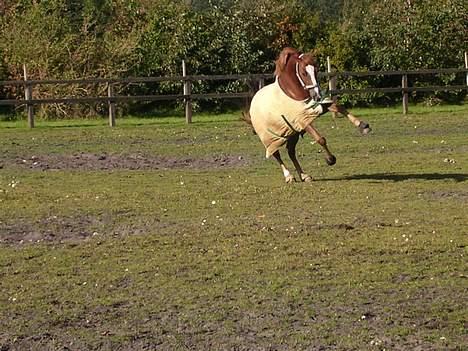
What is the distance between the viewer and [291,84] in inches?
546

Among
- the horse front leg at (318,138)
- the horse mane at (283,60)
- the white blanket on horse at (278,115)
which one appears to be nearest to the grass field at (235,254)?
the horse front leg at (318,138)

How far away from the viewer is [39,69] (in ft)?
106

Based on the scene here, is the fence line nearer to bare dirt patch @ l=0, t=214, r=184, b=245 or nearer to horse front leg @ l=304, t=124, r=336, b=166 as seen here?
horse front leg @ l=304, t=124, r=336, b=166

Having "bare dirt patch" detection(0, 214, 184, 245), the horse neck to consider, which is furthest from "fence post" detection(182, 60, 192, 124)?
"bare dirt patch" detection(0, 214, 184, 245)

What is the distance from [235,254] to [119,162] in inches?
361

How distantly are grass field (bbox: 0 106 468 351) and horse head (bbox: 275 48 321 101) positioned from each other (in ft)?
4.21

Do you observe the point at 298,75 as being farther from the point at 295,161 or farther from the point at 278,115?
the point at 295,161

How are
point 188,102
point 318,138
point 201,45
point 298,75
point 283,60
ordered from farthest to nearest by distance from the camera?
point 201,45, point 188,102, point 283,60, point 298,75, point 318,138

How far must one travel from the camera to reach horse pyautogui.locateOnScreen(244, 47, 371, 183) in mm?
13492

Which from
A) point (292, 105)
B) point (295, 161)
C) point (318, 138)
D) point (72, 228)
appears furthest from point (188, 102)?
point (72, 228)

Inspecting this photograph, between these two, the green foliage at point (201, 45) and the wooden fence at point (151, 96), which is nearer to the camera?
the wooden fence at point (151, 96)

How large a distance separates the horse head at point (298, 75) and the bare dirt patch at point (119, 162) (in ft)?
11.8

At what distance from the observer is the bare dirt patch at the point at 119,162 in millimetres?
17562

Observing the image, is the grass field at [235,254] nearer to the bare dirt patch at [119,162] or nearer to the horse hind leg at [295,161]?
the bare dirt patch at [119,162]
